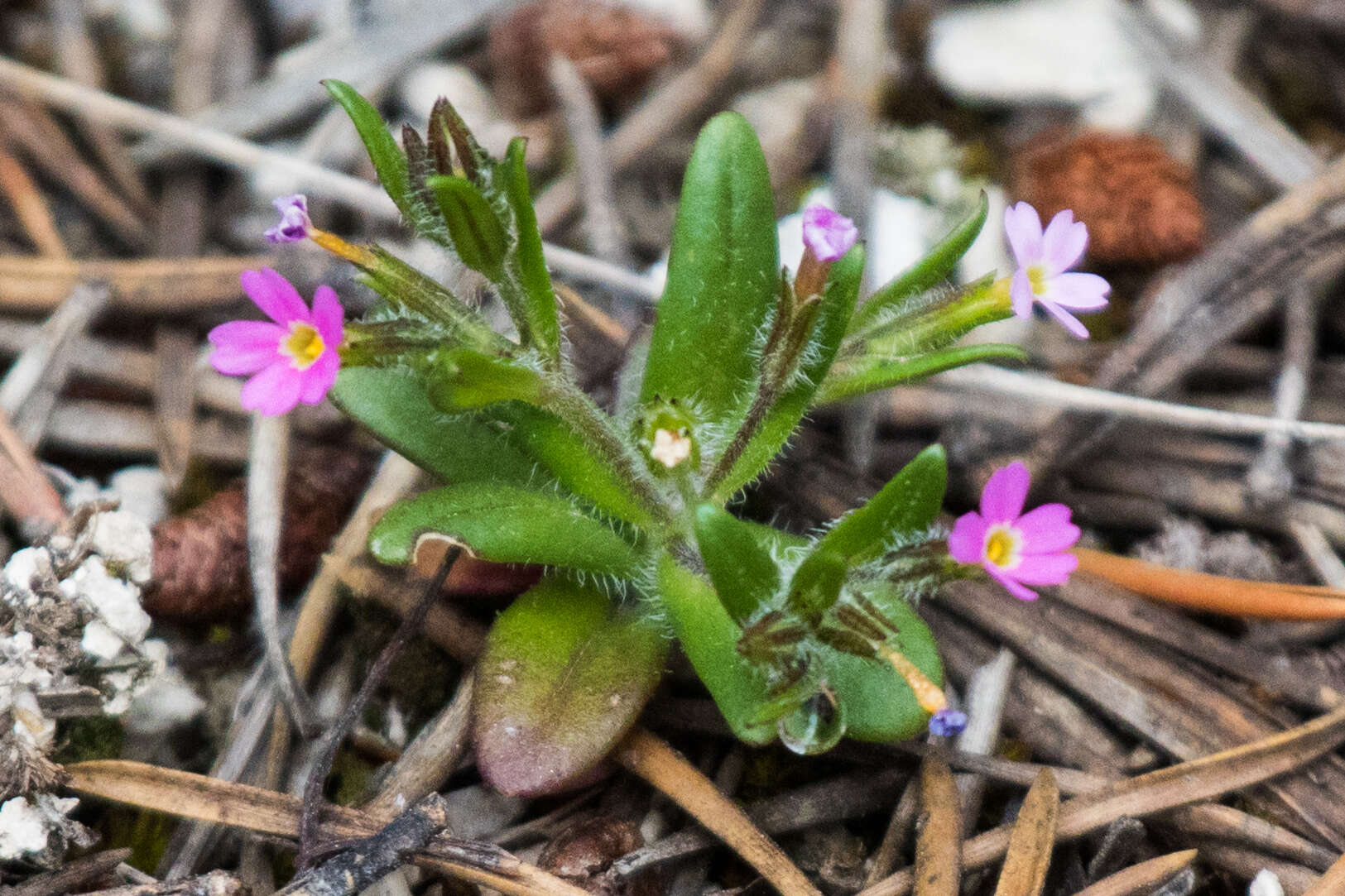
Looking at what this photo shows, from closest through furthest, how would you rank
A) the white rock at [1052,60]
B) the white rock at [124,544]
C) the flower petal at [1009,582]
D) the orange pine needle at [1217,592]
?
the flower petal at [1009,582] < the white rock at [124,544] < the orange pine needle at [1217,592] < the white rock at [1052,60]

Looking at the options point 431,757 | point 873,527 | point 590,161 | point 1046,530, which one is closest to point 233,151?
point 590,161

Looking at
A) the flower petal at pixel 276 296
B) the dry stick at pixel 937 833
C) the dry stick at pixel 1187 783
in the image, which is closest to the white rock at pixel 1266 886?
the dry stick at pixel 1187 783

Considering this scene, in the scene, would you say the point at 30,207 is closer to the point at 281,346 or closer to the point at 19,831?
the point at 281,346

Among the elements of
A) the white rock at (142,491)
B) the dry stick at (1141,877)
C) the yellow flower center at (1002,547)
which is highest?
the yellow flower center at (1002,547)

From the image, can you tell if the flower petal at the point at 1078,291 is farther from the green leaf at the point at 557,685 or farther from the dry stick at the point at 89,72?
the dry stick at the point at 89,72

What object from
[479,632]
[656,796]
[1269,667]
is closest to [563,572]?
[479,632]

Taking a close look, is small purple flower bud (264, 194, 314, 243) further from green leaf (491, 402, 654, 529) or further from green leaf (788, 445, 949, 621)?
green leaf (788, 445, 949, 621)
